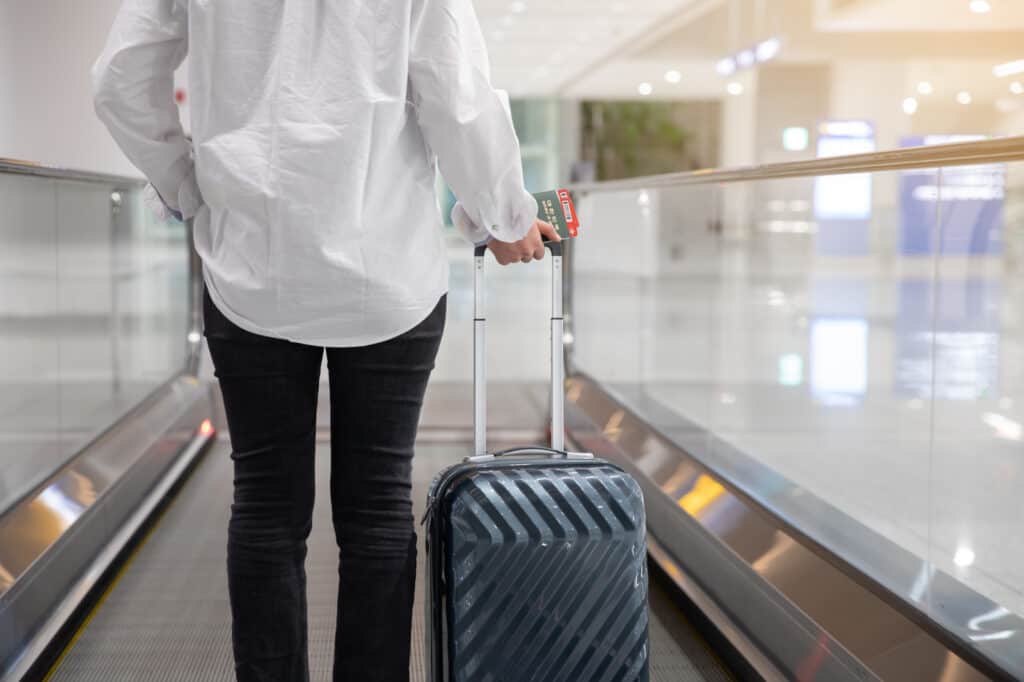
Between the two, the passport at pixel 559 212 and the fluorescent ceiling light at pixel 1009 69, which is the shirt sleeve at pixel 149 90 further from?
the fluorescent ceiling light at pixel 1009 69

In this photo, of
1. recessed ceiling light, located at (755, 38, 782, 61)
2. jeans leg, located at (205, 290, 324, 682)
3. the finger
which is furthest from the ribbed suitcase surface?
recessed ceiling light, located at (755, 38, 782, 61)

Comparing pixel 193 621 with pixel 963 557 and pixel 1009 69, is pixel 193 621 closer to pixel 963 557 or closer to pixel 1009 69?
pixel 963 557

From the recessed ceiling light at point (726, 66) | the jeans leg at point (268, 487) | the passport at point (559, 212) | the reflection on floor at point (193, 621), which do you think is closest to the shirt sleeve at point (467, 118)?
the passport at point (559, 212)

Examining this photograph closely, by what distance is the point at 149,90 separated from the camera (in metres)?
1.72

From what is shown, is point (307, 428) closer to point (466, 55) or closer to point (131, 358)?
Result: point (466, 55)

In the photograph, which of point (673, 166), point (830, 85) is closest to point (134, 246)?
point (830, 85)

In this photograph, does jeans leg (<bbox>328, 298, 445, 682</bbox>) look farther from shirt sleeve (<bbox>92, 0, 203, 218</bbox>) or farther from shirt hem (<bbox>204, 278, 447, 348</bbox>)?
shirt sleeve (<bbox>92, 0, 203, 218</bbox>)

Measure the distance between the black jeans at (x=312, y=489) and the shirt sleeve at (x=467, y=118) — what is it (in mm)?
186

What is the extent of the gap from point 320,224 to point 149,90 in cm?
35

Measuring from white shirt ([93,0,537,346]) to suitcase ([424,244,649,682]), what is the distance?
11.5 inches

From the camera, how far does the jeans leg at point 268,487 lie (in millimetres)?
1713

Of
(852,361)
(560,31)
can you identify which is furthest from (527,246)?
(560,31)

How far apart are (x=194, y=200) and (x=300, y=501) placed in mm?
483

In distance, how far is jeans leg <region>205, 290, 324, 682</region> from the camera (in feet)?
5.62
